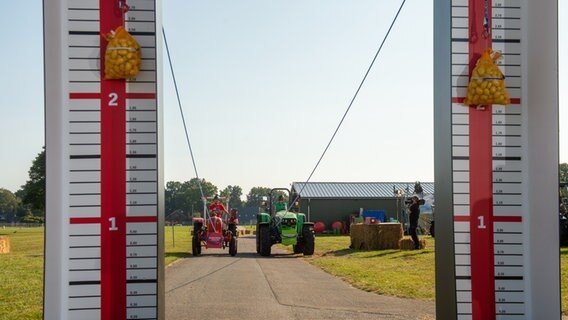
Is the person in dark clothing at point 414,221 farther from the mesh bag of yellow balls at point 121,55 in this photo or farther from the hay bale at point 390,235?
the mesh bag of yellow balls at point 121,55

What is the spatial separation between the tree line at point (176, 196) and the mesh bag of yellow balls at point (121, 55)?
52 centimetres

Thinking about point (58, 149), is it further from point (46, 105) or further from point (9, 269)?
→ point (9, 269)

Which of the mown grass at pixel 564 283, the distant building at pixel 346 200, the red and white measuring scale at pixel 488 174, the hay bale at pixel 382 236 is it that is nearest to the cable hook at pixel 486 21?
the red and white measuring scale at pixel 488 174

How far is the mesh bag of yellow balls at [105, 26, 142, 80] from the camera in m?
2.70

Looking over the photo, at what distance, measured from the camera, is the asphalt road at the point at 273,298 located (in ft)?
20.6

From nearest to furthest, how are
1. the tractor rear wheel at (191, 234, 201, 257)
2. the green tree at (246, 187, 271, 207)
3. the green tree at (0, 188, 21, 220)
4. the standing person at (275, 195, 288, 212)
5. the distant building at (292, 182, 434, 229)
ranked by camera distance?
the tractor rear wheel at (191, 234, 201, 257) → the standing person at (275, 195, 288, 212) → the green tree at (246, 187, 271, 207) → the distant building at (292, 182, 434, 229) → the green tree at (0, 188, 21, 220)

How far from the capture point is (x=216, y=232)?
16.3 meters

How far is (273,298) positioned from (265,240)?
8.53m

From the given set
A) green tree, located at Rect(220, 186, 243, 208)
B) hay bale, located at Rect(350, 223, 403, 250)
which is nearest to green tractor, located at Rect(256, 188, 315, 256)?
hay bale, located at Rect(350, 223, 403, 250)

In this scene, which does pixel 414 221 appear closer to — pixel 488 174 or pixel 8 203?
pixel 488 174

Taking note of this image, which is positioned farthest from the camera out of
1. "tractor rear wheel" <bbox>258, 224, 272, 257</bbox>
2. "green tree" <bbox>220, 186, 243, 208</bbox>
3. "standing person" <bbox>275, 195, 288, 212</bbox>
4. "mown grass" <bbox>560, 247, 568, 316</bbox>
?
"green tree" <bbox>220, 186, 243, 208</bbox>

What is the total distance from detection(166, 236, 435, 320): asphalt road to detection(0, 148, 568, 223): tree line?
1047 mm

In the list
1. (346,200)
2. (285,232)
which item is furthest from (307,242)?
(346,200)

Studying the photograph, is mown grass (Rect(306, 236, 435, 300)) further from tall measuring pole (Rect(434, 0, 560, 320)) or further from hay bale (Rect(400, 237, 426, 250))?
tall measuring pole (Rect(434, 0, 560, 320))
